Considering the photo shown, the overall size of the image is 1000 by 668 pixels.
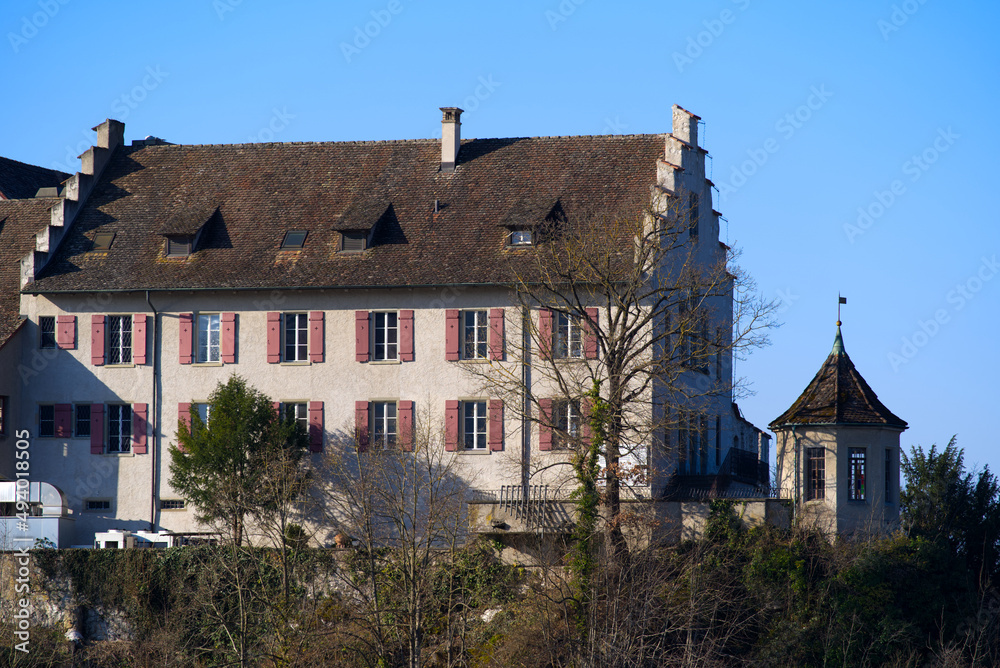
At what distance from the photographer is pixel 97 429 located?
4194cm

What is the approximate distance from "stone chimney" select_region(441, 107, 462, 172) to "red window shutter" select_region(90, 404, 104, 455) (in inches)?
458

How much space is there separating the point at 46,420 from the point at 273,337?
6634 mm

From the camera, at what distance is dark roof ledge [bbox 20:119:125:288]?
4281 cm

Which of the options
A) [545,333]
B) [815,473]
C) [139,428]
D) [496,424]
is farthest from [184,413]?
[815,473]

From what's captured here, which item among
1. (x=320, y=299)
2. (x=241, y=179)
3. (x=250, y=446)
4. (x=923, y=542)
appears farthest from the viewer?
(x=241, y=179)

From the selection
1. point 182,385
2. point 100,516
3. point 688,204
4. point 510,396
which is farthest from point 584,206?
point 100,516

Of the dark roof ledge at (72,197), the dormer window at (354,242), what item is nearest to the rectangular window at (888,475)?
the dormer window at (354,242)

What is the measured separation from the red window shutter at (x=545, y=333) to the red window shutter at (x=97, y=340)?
471 inches

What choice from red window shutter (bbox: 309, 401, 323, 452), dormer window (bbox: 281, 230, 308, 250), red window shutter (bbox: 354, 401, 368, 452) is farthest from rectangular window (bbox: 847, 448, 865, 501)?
dormer window (bbox: 281, 230, 308, 250)

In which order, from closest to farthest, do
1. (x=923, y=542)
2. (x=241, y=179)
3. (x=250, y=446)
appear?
(x=923, y=542) → (x=250, y=446) → (x=241, y=179)

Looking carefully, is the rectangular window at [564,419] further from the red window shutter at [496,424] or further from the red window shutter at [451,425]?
the red window shutter at [451,425]

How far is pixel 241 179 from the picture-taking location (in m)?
45.5

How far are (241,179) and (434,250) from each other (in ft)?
23.5

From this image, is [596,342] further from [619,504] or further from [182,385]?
[182,385]
